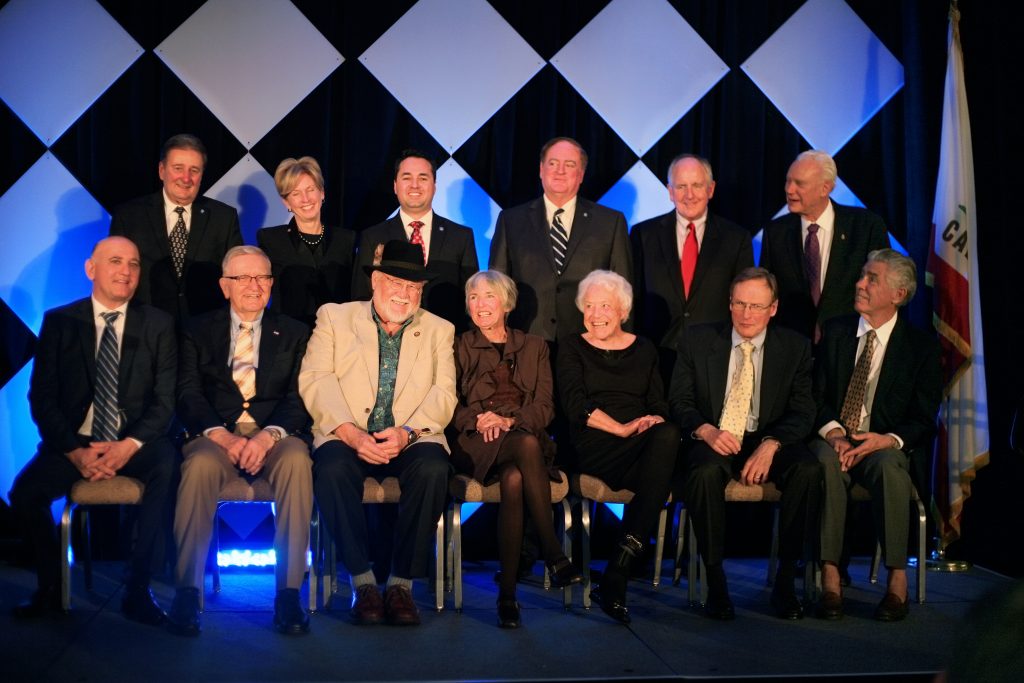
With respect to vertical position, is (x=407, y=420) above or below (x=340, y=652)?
above

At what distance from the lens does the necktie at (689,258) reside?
4832mm

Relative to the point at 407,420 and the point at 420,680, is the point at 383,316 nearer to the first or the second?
the point at 407,420

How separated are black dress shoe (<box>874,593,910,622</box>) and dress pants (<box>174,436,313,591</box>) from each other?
2055 mm

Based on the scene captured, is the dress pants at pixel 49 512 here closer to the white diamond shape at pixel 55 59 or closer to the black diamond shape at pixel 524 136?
the white diamond shape at pixel 55 59

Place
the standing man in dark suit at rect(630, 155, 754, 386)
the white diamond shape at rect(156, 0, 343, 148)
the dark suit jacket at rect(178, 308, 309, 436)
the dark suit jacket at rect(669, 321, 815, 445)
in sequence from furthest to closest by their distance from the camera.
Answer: the white diamond shape at rect(156, 0, 343, 148)
the standing man in dark suit at rect(630, 155, 754, 386)
the dark suit jacket at rect(669, 321, 815, 445)
the dark suit jacket at rect(178, 308, 309, 436)

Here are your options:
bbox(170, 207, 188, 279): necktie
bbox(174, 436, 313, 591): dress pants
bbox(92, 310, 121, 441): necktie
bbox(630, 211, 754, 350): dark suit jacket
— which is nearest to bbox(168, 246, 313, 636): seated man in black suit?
bbox(174, 436, 313, 591): dress pants

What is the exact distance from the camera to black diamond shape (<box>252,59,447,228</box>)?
5176 millimetres

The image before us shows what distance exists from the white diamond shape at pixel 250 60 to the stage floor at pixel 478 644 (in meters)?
2.18

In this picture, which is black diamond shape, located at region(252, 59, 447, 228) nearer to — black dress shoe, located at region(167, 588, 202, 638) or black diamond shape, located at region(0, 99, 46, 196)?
black diamond shape, located at region(0, 99, 46, 196)

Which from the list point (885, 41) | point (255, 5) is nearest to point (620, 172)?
point (885, 41)

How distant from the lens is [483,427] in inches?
164

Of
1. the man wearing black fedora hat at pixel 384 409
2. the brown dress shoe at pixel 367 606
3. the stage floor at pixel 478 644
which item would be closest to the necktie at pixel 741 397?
the stage floor at pixel 478 644

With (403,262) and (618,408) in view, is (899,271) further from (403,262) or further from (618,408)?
(403,262)

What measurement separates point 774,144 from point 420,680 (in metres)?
3.37
